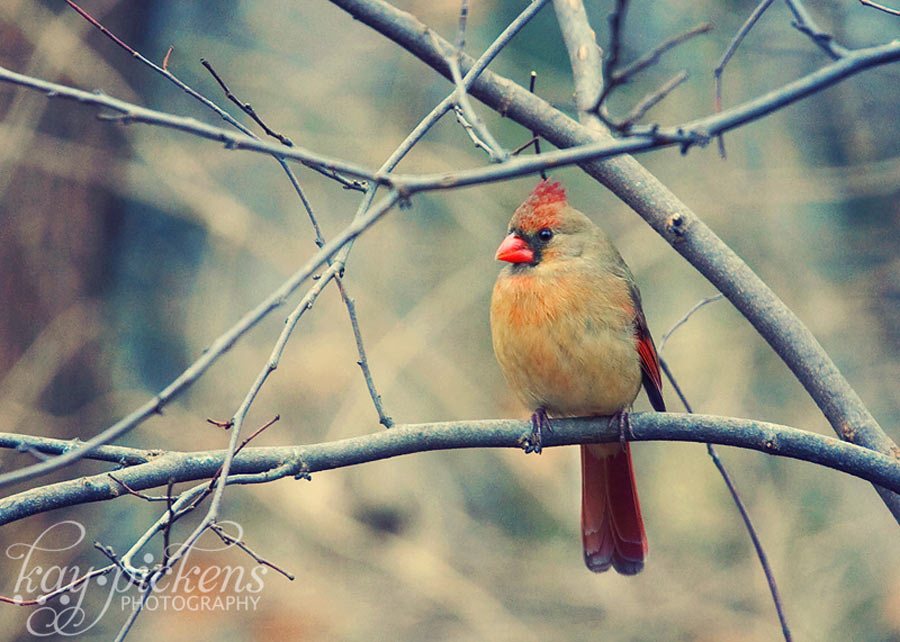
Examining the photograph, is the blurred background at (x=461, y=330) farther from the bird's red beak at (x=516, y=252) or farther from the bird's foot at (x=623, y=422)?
the bird's foot at (x=623, y=422)

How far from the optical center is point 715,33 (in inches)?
236

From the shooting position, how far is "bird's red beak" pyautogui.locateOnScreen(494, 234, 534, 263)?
2.92 m

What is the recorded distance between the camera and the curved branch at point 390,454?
1.85 metres

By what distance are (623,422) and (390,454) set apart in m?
0.84

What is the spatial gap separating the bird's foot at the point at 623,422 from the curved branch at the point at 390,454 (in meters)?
0.32

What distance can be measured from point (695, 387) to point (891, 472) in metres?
4.06

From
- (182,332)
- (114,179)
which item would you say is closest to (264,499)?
(182,332)

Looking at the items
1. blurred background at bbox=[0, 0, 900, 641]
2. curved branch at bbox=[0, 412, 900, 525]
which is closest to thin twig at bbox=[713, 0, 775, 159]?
curved branch at bbox=[0, 412, 900, 525]

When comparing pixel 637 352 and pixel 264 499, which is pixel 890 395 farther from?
pixel 264 499

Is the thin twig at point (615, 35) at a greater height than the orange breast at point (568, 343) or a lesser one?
lesser

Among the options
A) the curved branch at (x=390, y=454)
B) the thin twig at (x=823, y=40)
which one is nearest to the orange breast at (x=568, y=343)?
the curved branch at (x=390, y=454)

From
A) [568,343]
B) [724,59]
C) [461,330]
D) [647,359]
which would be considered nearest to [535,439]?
[568,343]

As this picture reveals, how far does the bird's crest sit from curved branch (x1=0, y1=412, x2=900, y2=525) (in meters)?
1.04

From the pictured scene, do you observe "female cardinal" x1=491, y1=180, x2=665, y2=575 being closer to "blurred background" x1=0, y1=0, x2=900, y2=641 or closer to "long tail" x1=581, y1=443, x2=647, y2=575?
"long tail" x1=581, y1=443, x2=647, y2=575
